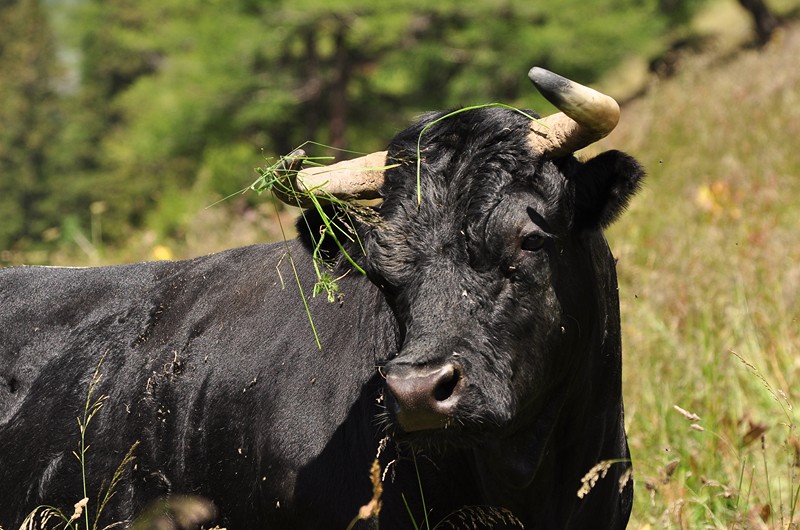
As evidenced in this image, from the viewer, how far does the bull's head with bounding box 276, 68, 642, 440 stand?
9.78ft

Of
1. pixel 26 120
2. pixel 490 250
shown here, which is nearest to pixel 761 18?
pixel 490 250

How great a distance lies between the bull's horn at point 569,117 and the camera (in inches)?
124

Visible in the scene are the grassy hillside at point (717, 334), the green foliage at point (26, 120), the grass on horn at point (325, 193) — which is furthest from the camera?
the green foliage at point (26, 120)

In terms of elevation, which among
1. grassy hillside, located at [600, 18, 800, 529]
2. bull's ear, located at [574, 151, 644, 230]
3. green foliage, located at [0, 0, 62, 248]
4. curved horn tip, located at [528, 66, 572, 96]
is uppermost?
curved horn tip, located at [528, 66, 572, 96]

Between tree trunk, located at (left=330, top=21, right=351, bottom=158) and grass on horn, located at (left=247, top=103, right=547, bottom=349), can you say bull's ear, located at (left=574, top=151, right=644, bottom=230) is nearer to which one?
grass on horn, located at (left=247, top=103, right=547, bottom=349)

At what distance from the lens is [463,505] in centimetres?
345

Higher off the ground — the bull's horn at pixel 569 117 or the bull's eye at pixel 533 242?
the bull's horn at pixel 569 117

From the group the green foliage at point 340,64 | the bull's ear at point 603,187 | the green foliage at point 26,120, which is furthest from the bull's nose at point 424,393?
the green foliage at point 26,120

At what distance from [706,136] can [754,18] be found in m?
19.0

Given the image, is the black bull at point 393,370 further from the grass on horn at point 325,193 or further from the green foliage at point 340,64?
the green foliage at point 340,64

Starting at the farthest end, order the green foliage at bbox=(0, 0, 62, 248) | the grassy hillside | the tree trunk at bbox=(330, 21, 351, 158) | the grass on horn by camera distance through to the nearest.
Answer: the green foliage at bbox=(0, 0, 62, 248)
the tree trunk at bbox=(330, 21, 351, 158)
the grassy hillside
the grass on horn

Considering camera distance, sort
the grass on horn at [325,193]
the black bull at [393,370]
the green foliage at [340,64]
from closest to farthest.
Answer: the black bull at [393,370], the grass on horn at [325,193], the green foliage at [340,64]

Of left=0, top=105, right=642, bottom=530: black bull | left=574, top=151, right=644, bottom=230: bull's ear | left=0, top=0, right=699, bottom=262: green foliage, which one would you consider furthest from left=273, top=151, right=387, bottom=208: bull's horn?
left=0, top=0, right=699, bottom=262: green foliage

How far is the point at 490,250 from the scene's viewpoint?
10.4 feet
